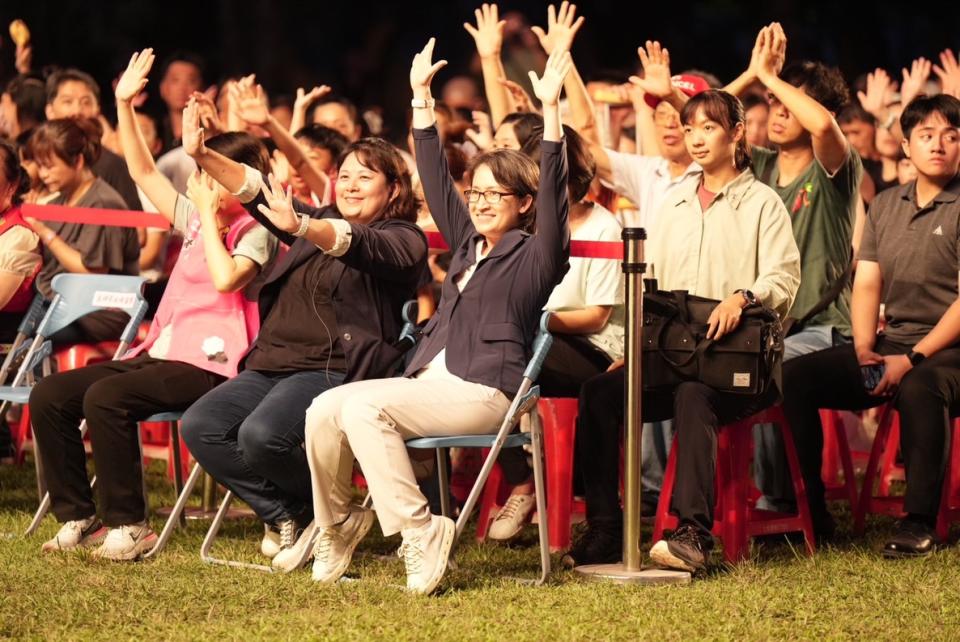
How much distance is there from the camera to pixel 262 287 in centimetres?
595

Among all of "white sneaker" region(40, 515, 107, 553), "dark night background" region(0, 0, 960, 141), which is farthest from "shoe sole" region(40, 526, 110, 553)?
"dark night background" region(0, 0, 960, 141)

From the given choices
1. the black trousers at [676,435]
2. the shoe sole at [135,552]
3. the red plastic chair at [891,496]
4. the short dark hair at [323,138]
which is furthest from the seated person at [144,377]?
the red plastic chair at [891,496]

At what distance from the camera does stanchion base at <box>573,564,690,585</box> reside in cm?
529

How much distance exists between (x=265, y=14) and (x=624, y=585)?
10235 millimetres

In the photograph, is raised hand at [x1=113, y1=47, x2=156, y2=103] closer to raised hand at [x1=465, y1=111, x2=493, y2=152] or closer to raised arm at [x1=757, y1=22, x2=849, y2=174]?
raised hand at [x1=465, y1=111, x2=493, y2=152]

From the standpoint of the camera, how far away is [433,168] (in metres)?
5.80

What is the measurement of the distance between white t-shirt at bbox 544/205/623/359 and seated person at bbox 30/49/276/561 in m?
1.11

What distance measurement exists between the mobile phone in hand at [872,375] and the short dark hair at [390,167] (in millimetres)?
1762

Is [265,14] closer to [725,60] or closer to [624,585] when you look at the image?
[725,60]

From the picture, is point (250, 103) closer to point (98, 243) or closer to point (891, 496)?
point (98, 243)

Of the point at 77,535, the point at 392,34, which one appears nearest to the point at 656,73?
the point at 77,535

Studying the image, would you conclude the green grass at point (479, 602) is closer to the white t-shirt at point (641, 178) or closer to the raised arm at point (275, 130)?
the white t-shirt at point (641, 178)

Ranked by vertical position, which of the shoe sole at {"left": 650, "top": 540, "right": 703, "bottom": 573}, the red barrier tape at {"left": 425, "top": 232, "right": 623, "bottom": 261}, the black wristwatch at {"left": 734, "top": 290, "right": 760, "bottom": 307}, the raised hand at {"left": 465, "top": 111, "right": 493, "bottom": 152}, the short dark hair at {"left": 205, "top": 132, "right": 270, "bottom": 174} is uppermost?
the short dark hair at {"left": 205, "top": 132, "right": 270, "bottom": 174}

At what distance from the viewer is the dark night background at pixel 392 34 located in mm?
13395
